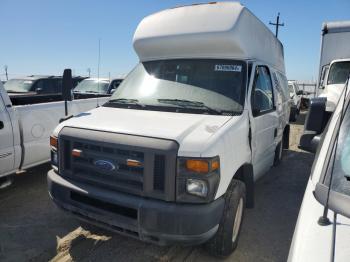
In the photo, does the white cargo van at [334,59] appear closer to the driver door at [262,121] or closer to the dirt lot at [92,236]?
the driver door at [262,121]

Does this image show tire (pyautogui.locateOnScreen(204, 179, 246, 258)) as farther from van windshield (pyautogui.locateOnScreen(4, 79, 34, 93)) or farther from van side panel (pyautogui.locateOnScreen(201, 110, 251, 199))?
van windshield (pyautogui.locateOnScreen(4, 79, 34, 93))

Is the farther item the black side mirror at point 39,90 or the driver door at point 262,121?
the black side mirror at point 39,90

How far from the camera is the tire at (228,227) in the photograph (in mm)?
3293

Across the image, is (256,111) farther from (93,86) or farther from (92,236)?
(93,86)

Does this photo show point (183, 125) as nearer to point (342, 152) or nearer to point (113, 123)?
point (113, 123)

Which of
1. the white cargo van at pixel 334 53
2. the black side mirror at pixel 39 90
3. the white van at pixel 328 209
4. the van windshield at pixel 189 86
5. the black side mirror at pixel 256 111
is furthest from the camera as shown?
the black side mirror at pixel 39 90

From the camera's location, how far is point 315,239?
164 cm

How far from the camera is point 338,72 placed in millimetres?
9008

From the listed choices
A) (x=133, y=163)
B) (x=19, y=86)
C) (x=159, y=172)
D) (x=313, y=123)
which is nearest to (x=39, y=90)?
(x=19, y=86)

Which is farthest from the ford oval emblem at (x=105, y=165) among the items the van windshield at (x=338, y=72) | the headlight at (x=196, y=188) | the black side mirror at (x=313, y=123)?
the van windshield at (x=338, y=72)

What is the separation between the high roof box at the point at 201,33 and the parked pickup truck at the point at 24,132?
6.61ft

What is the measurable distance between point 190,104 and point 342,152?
202cm

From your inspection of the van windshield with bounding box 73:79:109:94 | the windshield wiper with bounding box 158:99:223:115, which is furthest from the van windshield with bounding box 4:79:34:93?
the windshield wiper with bounding box 158:99:223:115

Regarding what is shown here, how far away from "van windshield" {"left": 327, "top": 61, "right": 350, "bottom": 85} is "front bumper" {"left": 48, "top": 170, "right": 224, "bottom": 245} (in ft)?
23.8
